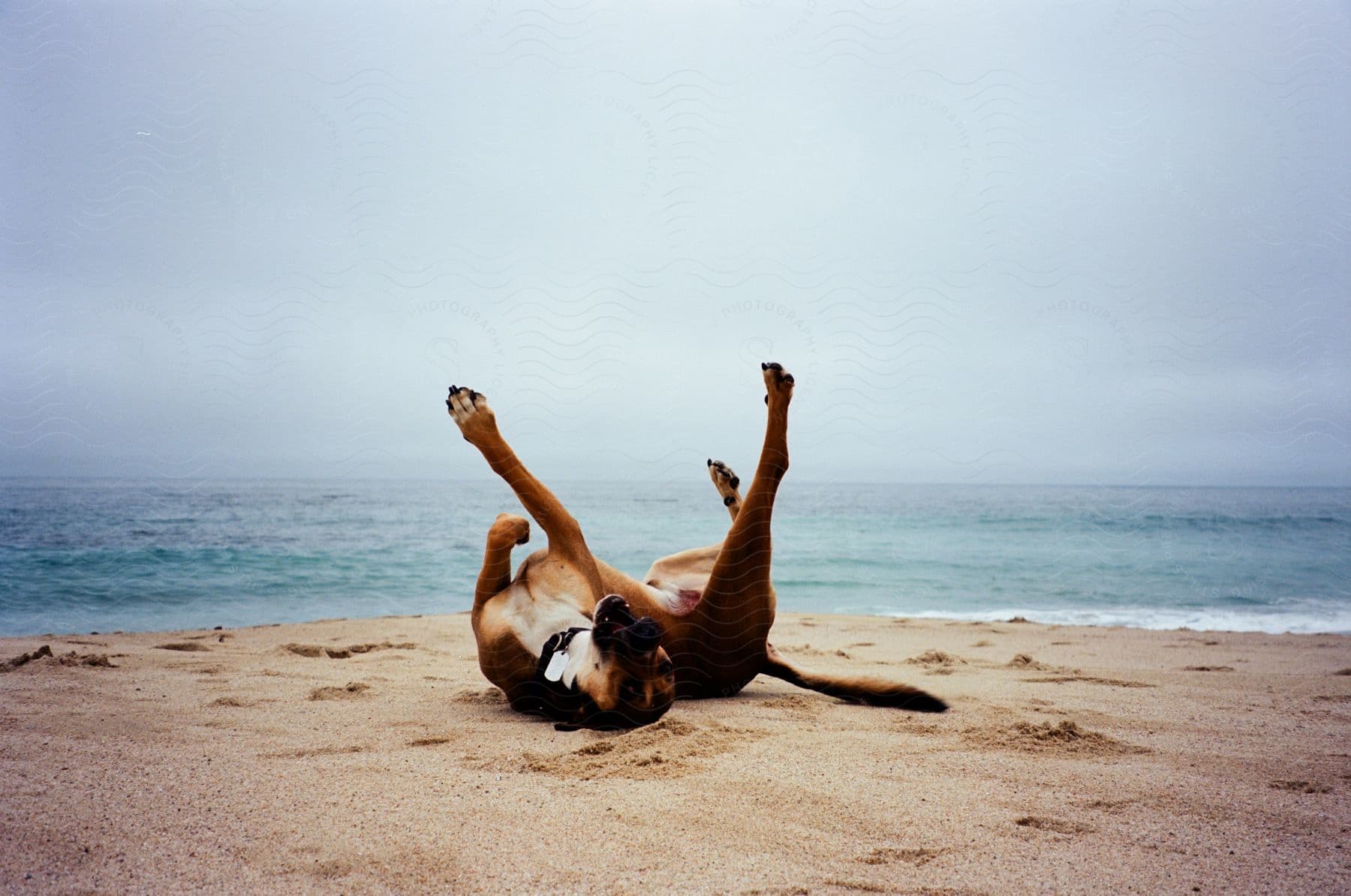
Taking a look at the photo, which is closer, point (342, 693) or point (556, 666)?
point (556, 666)

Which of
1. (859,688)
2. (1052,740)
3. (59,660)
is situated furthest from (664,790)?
(59,660)

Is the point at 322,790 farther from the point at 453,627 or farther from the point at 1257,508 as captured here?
the point at 1257,508

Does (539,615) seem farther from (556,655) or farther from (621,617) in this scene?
(621,617)

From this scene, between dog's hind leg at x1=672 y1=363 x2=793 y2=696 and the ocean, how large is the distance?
6.20 m

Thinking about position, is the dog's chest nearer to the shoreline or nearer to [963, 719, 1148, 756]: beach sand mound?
[963, 719, 1148, 756]: beach sand mound

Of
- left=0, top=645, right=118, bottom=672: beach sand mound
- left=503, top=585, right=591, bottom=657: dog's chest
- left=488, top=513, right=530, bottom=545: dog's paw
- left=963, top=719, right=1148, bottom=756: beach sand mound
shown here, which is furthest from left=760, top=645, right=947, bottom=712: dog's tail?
left=0, top=645, right=118, bottom=672: beach sand mound

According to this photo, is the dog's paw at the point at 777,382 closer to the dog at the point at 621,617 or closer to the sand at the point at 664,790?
the dog at the point at 621,617

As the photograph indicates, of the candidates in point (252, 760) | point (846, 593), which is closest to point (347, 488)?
point (846, 593)

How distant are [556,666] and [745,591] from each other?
3.54 ft

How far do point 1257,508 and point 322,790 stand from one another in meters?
38.7

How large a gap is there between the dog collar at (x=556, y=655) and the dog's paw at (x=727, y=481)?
1689 millimetres

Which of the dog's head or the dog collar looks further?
the dog collar

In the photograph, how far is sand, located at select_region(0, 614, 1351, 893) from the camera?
6.84 ft

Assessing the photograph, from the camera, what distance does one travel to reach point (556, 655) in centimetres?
346
